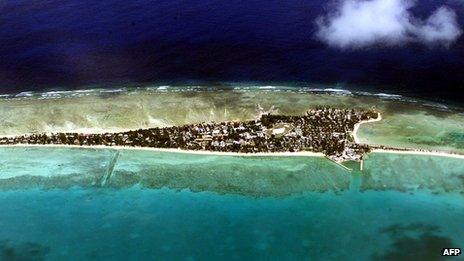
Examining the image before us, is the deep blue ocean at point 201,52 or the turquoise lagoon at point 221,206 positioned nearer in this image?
the turquoise lagoon at point 221,206

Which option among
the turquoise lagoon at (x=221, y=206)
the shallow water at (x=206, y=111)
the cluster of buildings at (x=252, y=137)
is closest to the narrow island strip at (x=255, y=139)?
the cluster of buildings at (x=252, y=137)

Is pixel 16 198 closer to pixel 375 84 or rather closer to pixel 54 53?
pixel 54 53

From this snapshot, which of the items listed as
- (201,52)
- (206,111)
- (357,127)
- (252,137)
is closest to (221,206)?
(252,137)

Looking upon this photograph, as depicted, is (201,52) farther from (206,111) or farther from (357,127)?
(357,127)

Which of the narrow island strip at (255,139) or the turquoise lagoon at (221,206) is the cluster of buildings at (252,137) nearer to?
the narrow island strip at (255,139)

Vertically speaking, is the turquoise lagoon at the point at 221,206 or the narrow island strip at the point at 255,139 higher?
the narrow island strip at the point at 255,139
